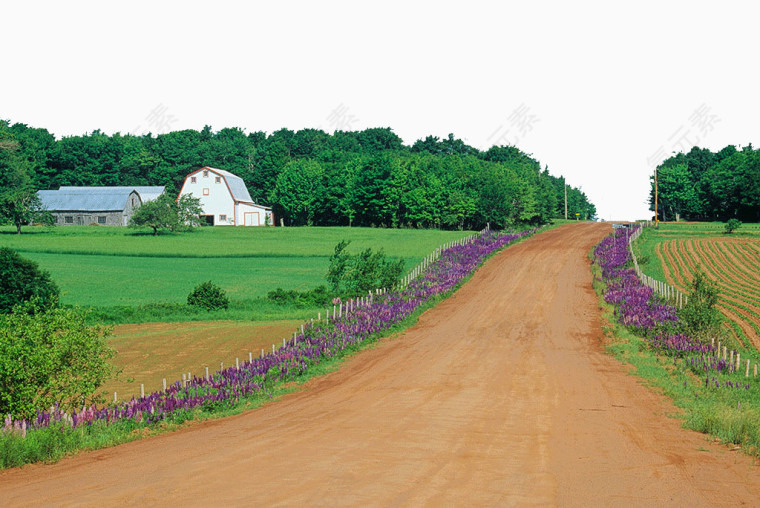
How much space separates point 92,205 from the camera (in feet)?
374

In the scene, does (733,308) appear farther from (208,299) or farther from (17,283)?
(17,283)

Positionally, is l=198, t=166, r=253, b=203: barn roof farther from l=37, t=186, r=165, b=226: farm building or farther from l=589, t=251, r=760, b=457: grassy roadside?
l=589, t=251, r=760, b=457: grassy roadside

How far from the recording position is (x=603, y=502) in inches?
415

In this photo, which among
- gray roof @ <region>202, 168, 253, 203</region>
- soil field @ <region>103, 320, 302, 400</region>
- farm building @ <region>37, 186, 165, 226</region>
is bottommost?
soil field @ <region>103, 320, 302, 400</region>

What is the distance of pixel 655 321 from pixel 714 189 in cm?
9962

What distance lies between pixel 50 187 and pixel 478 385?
145167 millimetres

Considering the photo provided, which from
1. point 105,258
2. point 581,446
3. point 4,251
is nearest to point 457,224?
point 105,258

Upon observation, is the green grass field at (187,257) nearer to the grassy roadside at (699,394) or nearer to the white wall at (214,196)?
the white wall at (214,196)

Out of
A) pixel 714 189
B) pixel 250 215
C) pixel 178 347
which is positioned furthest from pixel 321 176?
pixel 178 347

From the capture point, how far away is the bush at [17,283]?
36.1m

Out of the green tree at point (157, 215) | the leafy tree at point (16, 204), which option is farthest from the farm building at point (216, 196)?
the leafy tree at point (16, 204)

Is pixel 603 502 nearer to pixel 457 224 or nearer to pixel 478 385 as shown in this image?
pixel 478 385

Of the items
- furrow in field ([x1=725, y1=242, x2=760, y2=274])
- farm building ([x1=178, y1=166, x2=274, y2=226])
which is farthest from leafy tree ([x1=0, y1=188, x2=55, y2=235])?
furrow in field ([x1=725, y1=242, x2=760, y2=274])

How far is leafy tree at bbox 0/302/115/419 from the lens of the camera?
52.0ft
